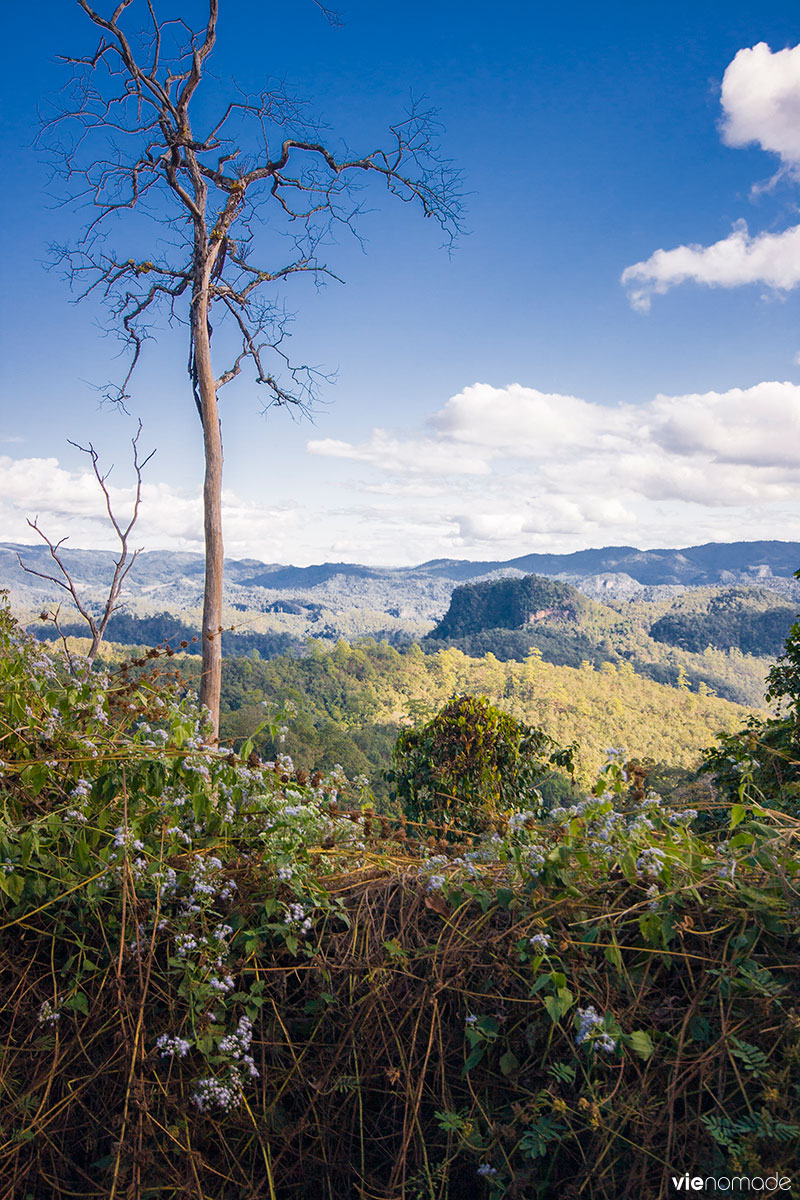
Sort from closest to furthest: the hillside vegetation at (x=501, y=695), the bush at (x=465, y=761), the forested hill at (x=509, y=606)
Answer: the bush at (x=465, y=761), the hillside vegetation at (x=501, y=695), the forested hill at (x=509, y=606)

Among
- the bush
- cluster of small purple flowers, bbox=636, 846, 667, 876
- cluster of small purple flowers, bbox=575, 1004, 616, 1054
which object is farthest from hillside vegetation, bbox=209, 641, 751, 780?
cluster of small purple flowers, bbox=575, 1004, 616, 1054

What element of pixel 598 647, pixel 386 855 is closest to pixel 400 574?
pixel 598 647

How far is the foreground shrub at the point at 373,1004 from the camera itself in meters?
1.34

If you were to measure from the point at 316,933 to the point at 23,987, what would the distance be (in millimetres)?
673

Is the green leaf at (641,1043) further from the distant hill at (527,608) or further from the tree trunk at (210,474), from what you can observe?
the distant hill at (527,608)

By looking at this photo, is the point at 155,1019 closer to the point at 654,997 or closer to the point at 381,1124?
the point at 381,1124

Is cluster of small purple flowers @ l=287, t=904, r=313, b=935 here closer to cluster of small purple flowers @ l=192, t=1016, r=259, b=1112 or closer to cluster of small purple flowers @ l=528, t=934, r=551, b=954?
cluster of small purple flowers @ l=192, t=1016, r=259, b=1112

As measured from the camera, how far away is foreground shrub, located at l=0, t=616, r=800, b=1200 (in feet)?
4.41

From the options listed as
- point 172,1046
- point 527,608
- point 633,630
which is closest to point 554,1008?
point 172,1046

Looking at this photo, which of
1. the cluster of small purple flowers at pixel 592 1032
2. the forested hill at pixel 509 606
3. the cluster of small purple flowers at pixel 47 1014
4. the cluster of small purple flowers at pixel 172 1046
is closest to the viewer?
the cluster of small purple flowers at pixel 592 1032

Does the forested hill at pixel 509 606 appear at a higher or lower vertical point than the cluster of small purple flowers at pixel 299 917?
lower

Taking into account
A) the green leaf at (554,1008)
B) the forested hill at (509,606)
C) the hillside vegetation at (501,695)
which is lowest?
the hillside vegetation at (501,695)

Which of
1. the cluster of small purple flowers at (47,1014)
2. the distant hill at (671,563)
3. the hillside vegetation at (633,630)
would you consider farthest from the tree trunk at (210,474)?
the distant hill at (671,563)

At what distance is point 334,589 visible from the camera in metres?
142
